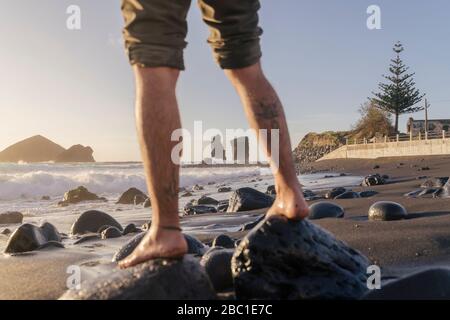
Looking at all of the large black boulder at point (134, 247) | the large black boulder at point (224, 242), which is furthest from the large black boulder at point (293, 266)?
the large black boulder at point (224, 242)

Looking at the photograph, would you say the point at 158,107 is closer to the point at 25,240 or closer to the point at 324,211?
the point at 25,240

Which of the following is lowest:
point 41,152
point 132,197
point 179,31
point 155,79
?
point 132,197

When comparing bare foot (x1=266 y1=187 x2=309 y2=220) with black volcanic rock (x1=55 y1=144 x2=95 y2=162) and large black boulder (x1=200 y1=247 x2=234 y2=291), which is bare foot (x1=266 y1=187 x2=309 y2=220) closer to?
large black boulder (x1=200 y1=247 x2=234 y2=291)

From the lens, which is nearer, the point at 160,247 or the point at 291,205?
the point at 160,247

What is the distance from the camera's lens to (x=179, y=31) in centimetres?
217

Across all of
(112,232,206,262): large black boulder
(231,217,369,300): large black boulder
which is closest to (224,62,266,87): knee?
(231,217,369,300): large black boulder

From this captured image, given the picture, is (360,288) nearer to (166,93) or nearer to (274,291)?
(274,291)

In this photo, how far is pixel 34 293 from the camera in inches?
93.0

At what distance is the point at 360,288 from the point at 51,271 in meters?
1.88

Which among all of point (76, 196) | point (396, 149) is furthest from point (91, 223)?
point (396, 149)

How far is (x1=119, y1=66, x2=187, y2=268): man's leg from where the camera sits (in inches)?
79.7

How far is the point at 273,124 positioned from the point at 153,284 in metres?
0.99

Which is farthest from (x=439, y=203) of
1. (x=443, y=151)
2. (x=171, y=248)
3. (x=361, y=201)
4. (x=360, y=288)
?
(x=443, y=151)

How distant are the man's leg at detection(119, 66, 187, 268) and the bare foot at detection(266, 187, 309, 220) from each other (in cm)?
56
